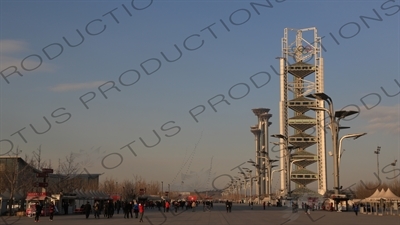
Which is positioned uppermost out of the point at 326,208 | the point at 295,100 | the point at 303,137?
the point at 295,100

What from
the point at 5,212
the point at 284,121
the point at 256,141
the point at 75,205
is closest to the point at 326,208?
the point at 75,205

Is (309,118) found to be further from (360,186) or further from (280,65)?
(360,186)

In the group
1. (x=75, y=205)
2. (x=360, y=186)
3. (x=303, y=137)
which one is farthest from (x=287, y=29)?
(x=75, y=205)

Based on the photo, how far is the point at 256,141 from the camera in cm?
19575

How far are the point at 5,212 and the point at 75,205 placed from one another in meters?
7.33

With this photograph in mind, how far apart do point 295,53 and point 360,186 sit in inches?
1619

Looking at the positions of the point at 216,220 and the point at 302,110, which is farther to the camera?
the point at 302,110

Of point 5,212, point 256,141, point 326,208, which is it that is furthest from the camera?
point 256,141

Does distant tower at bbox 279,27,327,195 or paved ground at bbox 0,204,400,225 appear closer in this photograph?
paved ground at bbox 0,204,400,225

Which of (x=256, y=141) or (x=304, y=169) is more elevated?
(x=256, y=141)

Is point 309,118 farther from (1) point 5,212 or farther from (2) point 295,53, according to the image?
(1) point 5,212

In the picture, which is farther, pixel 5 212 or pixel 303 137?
pixel 303 137

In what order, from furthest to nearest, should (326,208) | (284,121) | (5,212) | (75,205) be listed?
1. (284,121)
2. (326,208)
3. (75,205)
4. (5,212)

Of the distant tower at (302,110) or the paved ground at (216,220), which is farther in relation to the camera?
the distant tower at (302,110)
